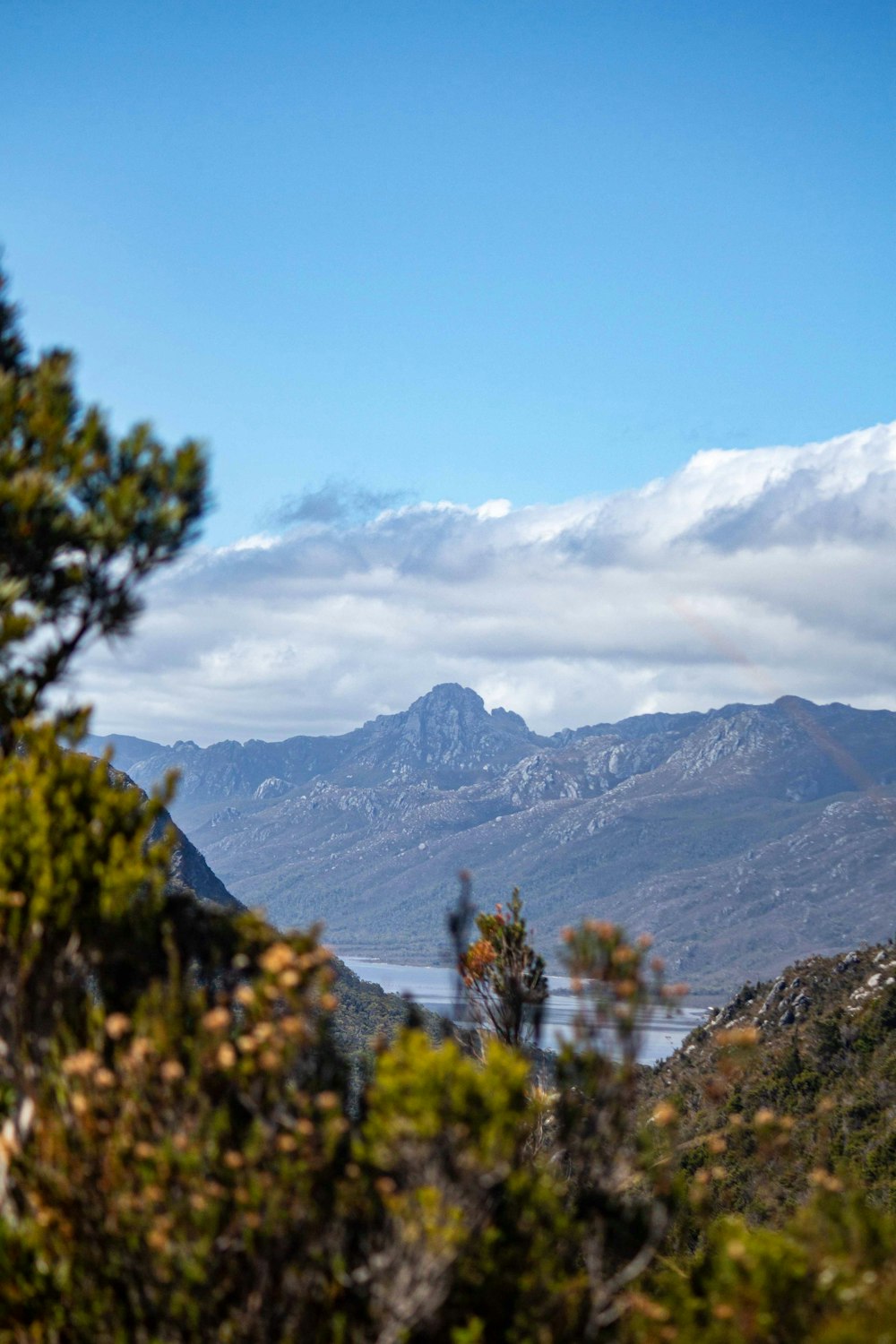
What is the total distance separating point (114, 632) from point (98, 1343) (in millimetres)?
8053

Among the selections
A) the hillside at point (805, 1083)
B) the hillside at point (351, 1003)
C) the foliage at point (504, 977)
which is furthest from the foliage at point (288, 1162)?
the hillside at point (351, 1003)

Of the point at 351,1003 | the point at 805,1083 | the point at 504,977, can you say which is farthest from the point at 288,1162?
the point at 351,1003

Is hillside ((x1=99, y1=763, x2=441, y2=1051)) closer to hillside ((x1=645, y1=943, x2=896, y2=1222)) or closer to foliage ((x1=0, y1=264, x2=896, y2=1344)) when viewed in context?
hillside ((x1=645, y1=943, x2=896, y2=1222))

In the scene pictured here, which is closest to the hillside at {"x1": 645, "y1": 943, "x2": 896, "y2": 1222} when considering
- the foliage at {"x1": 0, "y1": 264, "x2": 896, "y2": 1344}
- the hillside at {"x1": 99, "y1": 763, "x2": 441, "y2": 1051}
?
the foliage at {"x1": 0, "y1": 264, "x2": 896, "y2": 1344}

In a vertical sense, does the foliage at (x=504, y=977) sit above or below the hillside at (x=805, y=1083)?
above

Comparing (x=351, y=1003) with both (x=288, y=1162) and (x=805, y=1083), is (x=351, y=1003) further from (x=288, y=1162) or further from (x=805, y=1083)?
(x=288, y=1162)

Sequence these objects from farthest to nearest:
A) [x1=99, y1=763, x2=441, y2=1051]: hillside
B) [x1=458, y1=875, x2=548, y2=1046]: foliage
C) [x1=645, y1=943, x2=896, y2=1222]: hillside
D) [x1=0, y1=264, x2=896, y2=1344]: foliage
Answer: [x1=99, y1=763, x2=441, y2=1051]: hillside < [x1=645, y1=943, x2=896, y2=1222]: hillside < [x1=458, y1=875, x2=548, y2=1046]: foliage < [x1=0, y1=264, x2=896, y2=1344]: foliage

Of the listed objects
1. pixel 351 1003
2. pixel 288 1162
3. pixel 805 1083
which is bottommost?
pixel 351 1003

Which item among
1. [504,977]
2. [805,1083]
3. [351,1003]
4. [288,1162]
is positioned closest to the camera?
[288,1162]

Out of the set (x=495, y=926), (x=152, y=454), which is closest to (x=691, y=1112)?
(x=495, y=926)

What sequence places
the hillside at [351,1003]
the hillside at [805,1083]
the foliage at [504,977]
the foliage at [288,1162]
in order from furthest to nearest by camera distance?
the hillside at [351,1003] → the hillside at [805,1083] → the foliage at [504,977] → the foliage at [288,1162]

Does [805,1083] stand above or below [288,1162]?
below

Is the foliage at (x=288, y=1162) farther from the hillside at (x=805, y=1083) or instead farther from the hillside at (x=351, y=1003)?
the hillside at (x=351, y=1003)

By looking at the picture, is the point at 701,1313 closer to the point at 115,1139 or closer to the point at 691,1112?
the point at 115,1139
